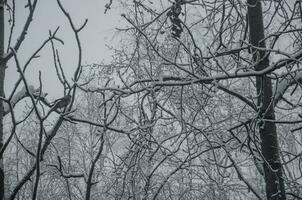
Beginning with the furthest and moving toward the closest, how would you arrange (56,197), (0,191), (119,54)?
(56,197), (119,54), (0,191)

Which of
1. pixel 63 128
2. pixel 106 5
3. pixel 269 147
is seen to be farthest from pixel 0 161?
pixel 63 128

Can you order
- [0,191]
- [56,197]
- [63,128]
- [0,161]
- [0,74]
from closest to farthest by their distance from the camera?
[0,191], [0,161], [0,74], [56,197], [63,128]

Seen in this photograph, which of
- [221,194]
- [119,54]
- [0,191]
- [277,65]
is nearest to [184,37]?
[119,54]

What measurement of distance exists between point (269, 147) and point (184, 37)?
521 centimetres

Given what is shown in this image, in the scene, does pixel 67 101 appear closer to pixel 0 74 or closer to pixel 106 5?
pixel 0 74

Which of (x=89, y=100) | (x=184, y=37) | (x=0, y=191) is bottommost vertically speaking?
(x=0, y=191)

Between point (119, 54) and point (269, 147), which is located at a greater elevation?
point (119, 54)

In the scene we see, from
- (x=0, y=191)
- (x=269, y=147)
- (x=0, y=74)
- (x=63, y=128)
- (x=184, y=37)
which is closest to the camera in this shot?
(x=0, y=191)

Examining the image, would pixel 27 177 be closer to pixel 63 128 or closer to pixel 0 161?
pixel 0 161

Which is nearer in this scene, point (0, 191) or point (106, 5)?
point (0, 191)

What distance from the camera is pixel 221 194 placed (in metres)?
5.87

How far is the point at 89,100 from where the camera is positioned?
13.3m

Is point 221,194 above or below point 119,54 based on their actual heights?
below

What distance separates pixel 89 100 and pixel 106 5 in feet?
34.3
